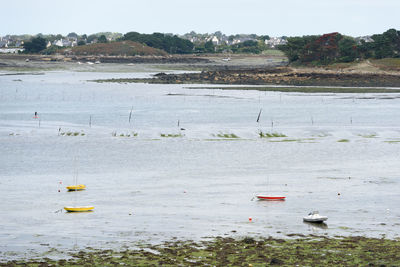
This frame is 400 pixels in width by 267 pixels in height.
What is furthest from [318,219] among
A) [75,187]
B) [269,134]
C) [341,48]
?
[341,48]

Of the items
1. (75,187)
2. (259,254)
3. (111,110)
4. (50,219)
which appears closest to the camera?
(259,254)

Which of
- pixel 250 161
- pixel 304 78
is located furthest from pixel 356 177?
pixel 304 78

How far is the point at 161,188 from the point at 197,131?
3168 cm

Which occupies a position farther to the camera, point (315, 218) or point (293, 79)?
point (293, 79)

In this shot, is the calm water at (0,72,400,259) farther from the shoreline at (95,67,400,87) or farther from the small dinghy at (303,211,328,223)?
the shoreline at (95,67,400,87)

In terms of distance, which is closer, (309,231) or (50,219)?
(309,231)

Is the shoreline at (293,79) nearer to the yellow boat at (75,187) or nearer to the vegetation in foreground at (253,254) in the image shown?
the yellow boat at (75,187)

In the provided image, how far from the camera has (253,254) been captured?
27.4 m

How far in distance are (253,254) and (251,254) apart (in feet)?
0.28

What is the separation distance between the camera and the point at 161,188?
44.0 meters

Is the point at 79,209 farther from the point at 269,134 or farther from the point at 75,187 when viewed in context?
the point at 269,134

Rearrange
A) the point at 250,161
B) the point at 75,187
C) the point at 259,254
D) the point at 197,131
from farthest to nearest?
the point at 197,131 < the point at 250,161 < the point at 75,187 < the point at 259,254

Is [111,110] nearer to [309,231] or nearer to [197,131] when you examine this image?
[197,131]

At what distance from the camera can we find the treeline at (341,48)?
175000 millimetres
